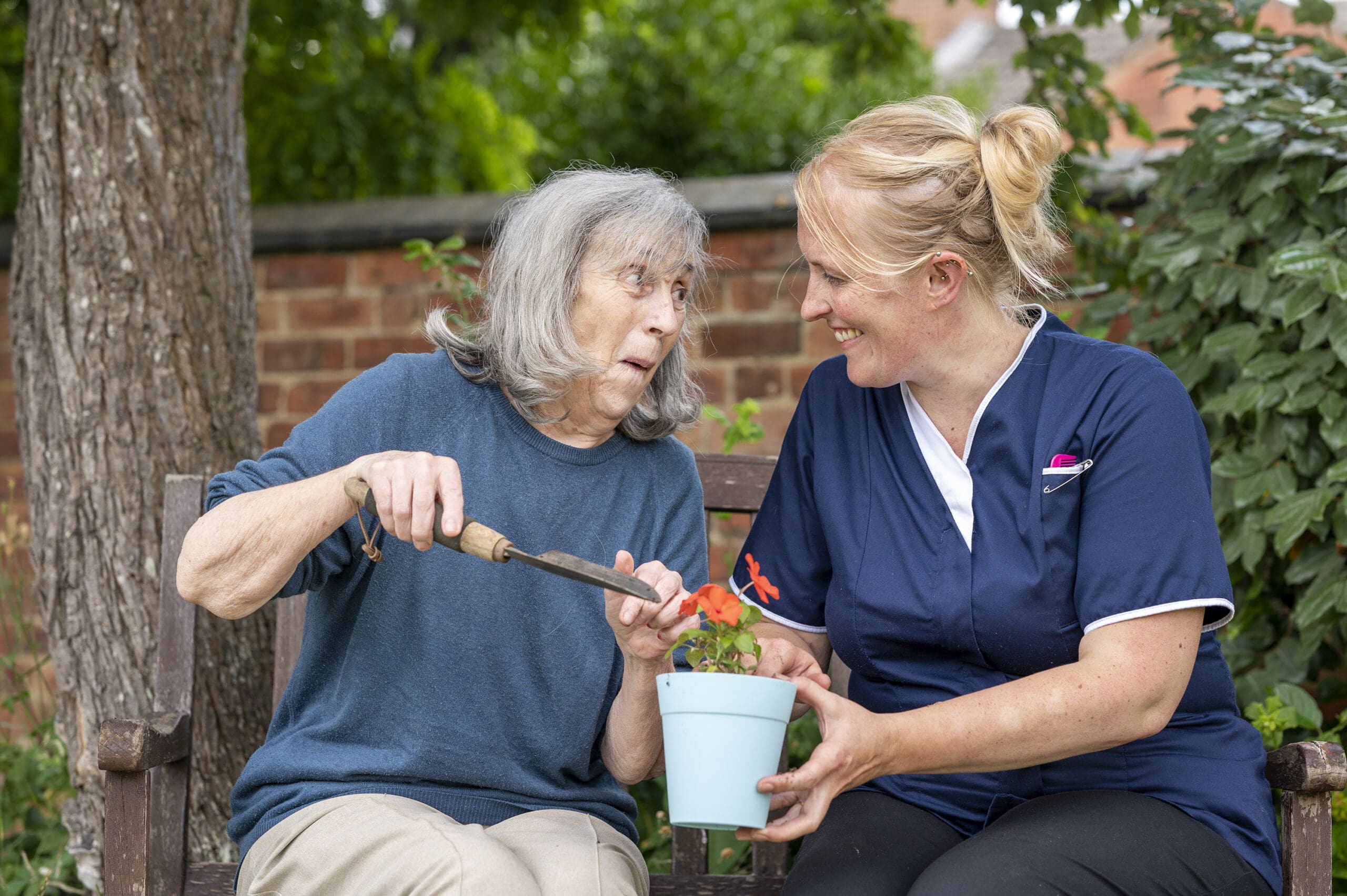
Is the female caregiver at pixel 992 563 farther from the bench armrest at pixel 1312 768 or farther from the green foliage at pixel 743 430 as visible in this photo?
the green foliage at pixel 743 430

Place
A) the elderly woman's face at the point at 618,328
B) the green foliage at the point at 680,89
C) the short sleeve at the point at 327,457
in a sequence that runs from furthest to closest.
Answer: the green foliage at the point at 680,89 < the elderly woman's face at the point at 618,328 < the short sleeve at the point at 327,457

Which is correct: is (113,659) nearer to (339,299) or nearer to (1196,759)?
(339,299)

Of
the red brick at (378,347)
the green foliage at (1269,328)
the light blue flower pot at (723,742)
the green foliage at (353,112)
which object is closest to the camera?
the light blue flower pot at (723,742)

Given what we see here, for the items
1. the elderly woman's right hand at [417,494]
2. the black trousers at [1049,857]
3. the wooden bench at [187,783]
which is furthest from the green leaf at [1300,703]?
the elderly woman's right hand at [417,494]

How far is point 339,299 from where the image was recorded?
156 inches

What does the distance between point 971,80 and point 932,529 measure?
348 inches

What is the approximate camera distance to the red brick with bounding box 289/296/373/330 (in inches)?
156

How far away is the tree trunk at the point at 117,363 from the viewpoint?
259cm

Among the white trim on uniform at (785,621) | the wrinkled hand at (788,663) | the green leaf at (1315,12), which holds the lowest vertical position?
the white trim on uniform at (785,621)

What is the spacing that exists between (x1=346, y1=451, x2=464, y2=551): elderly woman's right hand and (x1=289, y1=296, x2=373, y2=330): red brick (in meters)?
2.38

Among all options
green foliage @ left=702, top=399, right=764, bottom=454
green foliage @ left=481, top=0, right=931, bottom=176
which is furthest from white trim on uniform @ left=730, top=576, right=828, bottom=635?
green foliage @ left=481, top=0, right=931, bottom=176

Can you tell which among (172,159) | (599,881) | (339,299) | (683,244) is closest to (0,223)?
(339,299)

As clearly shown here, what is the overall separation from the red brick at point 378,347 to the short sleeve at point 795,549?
6.62 feet

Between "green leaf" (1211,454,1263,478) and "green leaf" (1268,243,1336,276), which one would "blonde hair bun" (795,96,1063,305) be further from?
"green leaf" (1211,454,1263,478)
